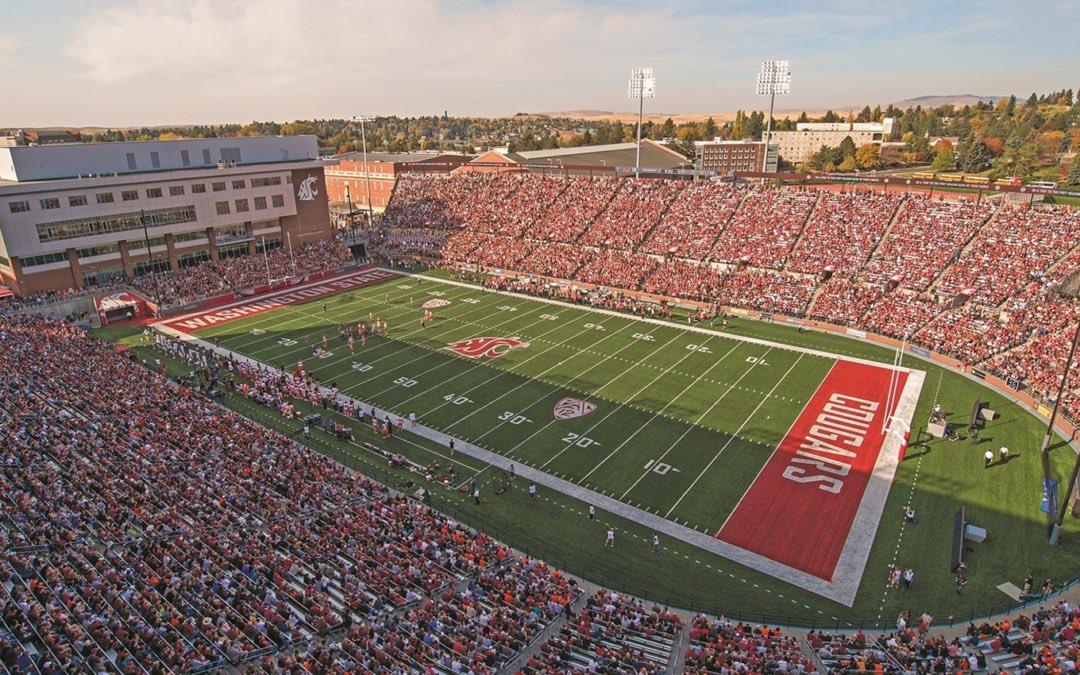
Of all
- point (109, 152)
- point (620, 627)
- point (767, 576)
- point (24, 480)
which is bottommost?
point (767, 576)

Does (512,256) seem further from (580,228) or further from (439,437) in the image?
(439,437)

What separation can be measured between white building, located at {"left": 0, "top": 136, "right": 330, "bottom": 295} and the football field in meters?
10.5

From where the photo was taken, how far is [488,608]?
53.2ft

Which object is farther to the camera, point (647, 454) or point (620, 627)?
point (647, 454)

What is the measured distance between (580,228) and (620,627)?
151ft

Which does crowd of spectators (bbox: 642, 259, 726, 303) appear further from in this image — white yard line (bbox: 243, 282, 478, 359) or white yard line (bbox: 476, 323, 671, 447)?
white yard line (bbox: 243, 282, 478, 359)

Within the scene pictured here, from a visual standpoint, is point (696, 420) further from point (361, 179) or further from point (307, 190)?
point (361, 179)

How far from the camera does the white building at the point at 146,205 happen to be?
44.4 meters

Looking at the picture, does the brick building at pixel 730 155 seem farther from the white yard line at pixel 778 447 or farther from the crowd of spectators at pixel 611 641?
the crowd of spectators at pixel 611 641

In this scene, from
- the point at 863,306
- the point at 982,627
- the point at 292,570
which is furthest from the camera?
the point at 863,306

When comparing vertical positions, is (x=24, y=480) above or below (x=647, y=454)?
above

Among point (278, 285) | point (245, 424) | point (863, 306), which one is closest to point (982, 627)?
point (245, 424)

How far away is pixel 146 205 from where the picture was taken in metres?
49.6

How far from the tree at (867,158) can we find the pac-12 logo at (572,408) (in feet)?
327
